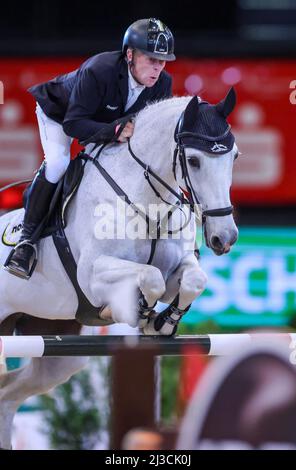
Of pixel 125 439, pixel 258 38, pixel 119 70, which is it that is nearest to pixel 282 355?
pixel 125 439

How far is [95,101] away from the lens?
4145mm

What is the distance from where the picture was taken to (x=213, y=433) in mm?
2219

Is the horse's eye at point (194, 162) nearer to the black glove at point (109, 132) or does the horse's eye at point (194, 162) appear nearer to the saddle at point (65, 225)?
the black glove at point (109, 132)

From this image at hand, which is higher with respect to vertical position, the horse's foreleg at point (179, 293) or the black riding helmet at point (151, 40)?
the black riding helmet at point (151, 40)

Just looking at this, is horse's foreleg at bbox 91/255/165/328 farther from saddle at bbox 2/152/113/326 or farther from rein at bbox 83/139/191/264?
saddle at bbox 2/152/113/326

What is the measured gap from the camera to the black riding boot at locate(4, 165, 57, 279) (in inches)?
172

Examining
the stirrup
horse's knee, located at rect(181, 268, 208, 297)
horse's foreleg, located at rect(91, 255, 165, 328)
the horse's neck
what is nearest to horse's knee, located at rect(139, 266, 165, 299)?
horse's foreleg, located at rect(91, 255, 165, 328)

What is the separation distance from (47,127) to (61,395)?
188 cm

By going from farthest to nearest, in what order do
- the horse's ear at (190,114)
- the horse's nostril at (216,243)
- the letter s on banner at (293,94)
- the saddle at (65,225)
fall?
the letter s on banner at (293,94) < the saddle at (65,225) < the horse's ear at (190,114) < the horse's nostril at (216,243)

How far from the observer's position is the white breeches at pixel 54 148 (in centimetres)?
436

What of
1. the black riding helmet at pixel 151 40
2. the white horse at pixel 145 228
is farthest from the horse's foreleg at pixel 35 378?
the black riding helmet at pixel 151 40

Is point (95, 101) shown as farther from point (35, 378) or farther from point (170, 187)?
point (35, 378)

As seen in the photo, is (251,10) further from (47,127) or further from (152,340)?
(152,340)

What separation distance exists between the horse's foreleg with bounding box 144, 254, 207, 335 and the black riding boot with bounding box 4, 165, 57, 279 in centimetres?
61
